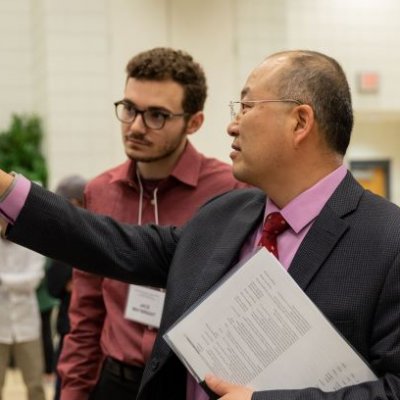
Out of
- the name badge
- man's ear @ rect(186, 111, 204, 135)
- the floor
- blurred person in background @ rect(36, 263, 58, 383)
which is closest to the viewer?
the name badge

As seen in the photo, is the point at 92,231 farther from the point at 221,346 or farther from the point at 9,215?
the point at 221,346

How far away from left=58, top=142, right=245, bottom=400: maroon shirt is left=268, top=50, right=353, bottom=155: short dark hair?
793 millimetres

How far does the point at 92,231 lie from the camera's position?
5.89 feet

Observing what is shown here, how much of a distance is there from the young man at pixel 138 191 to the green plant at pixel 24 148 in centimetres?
615

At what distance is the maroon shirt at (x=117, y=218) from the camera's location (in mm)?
2420

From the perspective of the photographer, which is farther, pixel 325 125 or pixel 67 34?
pixel 67 34

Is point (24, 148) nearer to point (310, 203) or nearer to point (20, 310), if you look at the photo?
point (20, 310)

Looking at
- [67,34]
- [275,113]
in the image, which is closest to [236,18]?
[67,34]

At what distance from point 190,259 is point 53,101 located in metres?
6.96

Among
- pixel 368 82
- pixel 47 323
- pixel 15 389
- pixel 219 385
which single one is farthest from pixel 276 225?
pixel 368 82

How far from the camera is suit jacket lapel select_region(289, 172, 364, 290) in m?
1.55

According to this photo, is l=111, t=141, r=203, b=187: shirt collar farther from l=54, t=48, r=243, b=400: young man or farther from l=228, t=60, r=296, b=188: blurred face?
l=228, t=60, r=296, b=188: blurred face

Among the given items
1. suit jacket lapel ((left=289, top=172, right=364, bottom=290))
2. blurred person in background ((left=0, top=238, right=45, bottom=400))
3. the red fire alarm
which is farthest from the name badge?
the red fire alarm

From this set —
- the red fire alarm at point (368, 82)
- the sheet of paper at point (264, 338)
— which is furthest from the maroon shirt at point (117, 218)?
the red fire alarm at point (368, 82)
